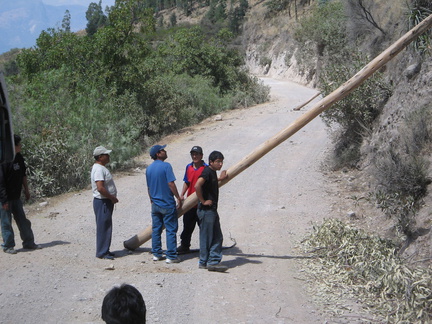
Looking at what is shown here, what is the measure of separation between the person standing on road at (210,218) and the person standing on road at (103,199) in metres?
1.31

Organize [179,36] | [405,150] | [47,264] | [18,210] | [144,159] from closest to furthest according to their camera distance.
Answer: [47,264]
[18,210]
[405,150]
[144,159]
[179,36]

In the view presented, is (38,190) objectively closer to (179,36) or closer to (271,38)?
(179,36)

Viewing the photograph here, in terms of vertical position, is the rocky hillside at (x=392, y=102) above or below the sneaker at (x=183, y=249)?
above

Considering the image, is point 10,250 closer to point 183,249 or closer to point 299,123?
point 183,249

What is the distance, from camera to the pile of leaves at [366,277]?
5.11 meters

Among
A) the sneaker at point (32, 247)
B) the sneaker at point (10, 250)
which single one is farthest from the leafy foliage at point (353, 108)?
the sneaker at point (10, 250)

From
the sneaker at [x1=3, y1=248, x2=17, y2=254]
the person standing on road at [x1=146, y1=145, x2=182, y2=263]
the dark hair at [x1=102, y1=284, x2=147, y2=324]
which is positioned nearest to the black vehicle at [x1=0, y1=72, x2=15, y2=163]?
the dark hair at [x1=102, y1=284, x2=147, y2=324]

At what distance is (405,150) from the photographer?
882 centimetres

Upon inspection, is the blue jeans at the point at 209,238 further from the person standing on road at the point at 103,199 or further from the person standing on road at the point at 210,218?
the person standing on road at the point at 103,199

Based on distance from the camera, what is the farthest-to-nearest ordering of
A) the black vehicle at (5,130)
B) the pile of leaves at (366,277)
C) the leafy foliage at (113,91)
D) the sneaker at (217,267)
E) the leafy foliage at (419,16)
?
1. the leafy foliage at (113,91)
2. the leafy foliage at (419,16)
3. the sneaker at (217,267)
4. the pile of leaves at (366,277)
5. the black vehicle at (5,130)

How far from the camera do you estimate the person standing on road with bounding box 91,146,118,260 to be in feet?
22.5

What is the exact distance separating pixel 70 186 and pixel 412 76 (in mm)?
8060

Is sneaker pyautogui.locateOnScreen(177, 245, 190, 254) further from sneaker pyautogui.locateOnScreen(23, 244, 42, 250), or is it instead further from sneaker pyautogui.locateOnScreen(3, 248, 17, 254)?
sneaker pyautogui.locateOnScreen(3, 248, 17, 254)

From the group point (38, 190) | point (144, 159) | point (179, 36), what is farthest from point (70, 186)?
point (179, 36)
